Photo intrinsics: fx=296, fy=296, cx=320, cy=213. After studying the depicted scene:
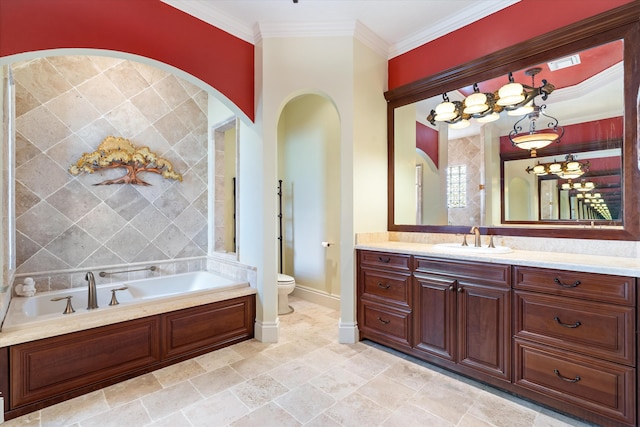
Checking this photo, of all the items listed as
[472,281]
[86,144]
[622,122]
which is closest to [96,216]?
[86,144]

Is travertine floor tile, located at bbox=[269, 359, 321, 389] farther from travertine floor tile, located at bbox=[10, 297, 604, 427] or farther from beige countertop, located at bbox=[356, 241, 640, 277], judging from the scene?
beige countertop, located at bbox=[356, 241, 640, 277]

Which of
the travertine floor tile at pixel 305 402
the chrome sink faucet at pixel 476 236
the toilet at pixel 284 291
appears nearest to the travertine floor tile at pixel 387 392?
the travertine floor tile at pixel 305 402

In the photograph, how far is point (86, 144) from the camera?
299 centimetres

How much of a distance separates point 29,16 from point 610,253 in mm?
4007

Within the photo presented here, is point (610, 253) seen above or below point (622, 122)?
below

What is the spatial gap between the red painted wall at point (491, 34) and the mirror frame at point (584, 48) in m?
0.13

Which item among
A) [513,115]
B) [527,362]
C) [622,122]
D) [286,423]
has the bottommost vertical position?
Answer: [286,423]

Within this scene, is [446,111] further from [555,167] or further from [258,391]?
[258,391]

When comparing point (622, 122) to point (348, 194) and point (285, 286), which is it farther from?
point (285, 286)

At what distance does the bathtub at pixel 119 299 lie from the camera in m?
2.03

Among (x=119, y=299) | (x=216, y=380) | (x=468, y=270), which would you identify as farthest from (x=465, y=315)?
(x=119, y=299)

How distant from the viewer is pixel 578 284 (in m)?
1.71

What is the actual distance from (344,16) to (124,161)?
2.68 meters

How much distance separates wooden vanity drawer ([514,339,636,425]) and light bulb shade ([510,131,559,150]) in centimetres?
149
